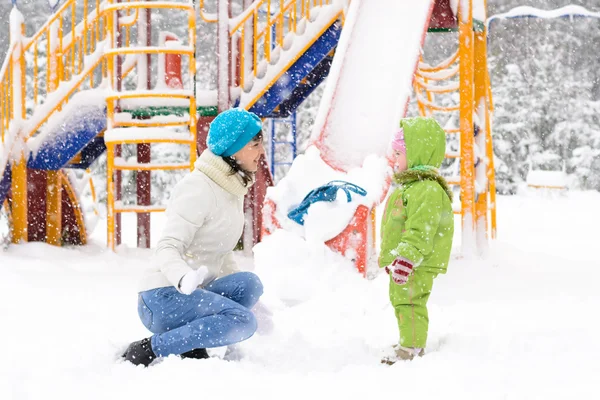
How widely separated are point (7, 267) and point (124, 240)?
4.54 meters

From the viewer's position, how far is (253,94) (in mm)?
6855

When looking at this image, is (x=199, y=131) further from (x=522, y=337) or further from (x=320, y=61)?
(x=522, y=337)

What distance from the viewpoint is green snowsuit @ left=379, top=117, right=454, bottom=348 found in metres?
2.99

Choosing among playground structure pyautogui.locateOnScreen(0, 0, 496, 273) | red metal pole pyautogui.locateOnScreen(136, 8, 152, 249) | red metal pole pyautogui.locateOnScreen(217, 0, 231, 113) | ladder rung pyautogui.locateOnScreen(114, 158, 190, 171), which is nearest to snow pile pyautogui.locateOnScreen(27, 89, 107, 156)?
playground structure pyautogui.locateOnScreen(0, 0, 496, 273)

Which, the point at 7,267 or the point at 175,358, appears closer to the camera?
the point at 175,358

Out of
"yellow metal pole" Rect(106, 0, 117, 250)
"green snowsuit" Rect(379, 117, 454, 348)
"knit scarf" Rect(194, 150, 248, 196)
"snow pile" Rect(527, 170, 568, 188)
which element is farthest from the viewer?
"snow pile" Rect(527, 170, 568, 188)

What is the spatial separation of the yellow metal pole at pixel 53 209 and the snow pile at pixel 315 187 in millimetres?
3562

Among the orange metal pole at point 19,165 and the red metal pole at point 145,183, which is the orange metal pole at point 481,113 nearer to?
the red metal pole at point 145,183

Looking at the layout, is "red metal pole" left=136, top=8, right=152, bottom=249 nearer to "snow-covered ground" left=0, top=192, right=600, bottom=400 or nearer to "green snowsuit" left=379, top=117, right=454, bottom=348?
"snow-covered ground" left=0, top=192, right=600, bottom=400

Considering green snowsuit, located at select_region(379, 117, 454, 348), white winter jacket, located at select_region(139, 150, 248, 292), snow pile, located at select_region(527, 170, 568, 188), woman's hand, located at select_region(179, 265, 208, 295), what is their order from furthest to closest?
snow pile, located at select_region(527, 170, 568, 188), green snowsuit, located at select_region(379, 117, 454, 348), white winter jacket, located at select_region(139, 150, 248, 292), woman's hand, located at select_region(179, 265, 208, 295)

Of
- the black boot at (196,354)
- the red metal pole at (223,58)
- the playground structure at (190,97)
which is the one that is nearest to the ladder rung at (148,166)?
the playground structure at (190,97)

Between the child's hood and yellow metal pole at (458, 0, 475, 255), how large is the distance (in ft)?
10.2

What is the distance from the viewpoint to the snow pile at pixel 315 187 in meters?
4.56

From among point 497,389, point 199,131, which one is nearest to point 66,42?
point 199,131
